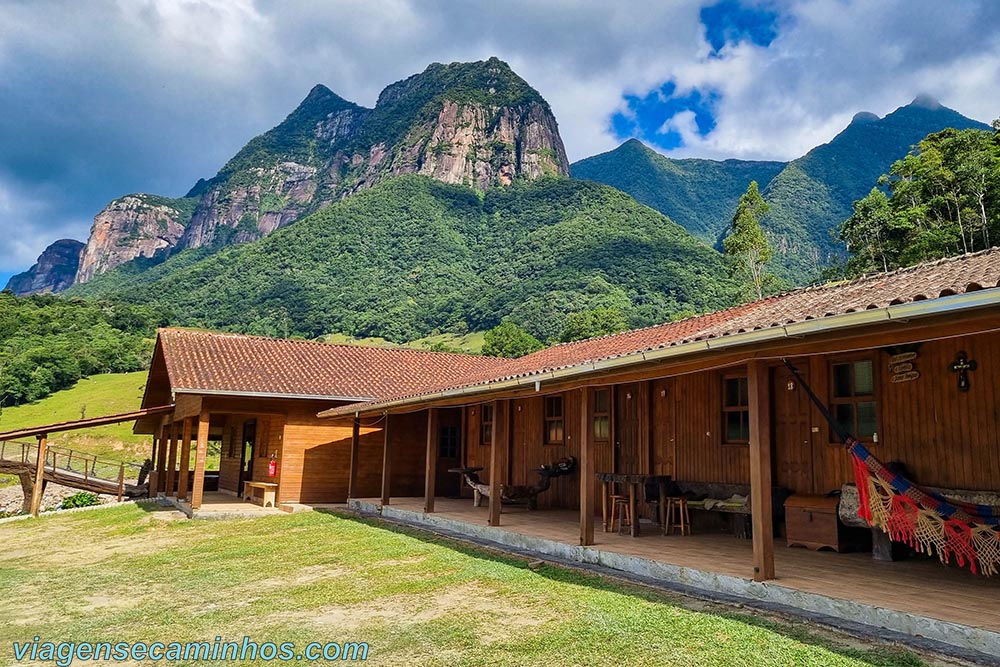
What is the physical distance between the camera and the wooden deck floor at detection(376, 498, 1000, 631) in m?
4.61

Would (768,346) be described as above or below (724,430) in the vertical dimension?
above

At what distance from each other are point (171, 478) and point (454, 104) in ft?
401

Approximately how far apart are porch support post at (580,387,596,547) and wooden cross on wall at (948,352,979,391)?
3.52 meters

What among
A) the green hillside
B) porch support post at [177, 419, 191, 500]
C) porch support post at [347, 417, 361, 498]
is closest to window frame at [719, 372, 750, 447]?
porch support post at [347, 417, 361, 498]

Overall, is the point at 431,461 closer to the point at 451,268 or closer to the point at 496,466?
the point at 496,466

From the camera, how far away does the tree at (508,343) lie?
51.3 metres

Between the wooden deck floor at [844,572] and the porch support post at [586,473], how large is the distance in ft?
0.69

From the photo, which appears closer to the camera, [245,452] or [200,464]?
[200,464]

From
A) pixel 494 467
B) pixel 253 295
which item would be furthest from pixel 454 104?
pixel 494 467

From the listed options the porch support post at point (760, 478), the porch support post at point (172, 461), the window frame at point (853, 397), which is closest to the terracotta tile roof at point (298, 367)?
the porch support post at point (172, 461)

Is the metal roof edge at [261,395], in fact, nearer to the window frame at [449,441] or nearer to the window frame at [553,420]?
the window frame at [449,441]

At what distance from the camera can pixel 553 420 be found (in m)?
12.1

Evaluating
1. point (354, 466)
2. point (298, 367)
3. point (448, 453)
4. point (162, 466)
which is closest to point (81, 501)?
point (162, 466)

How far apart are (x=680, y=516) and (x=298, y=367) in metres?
10.5
